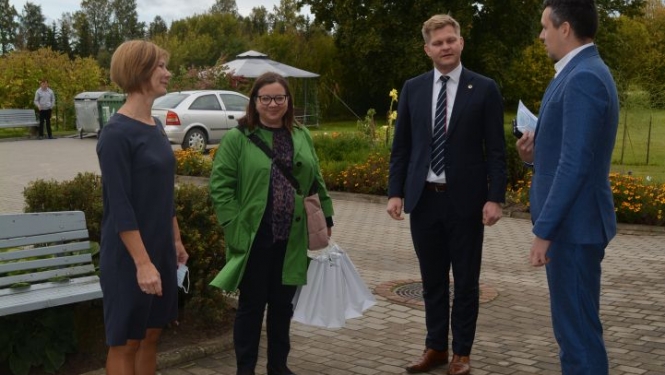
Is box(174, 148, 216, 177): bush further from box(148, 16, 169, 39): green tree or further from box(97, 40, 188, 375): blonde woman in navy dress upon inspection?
box(148, 16, 169, 39): green tree

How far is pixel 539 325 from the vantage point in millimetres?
6480

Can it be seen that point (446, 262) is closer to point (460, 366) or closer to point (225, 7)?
point (460, 366)

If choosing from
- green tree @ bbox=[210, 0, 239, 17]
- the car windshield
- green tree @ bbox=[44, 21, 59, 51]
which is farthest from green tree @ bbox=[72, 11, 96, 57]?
the car windshield

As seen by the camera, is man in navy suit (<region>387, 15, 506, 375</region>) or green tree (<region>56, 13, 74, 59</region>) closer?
man in navy suit (<region>387, 15, 506, 375</region>)

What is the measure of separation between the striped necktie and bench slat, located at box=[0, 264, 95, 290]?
224cm

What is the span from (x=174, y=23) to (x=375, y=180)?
97.7 metres

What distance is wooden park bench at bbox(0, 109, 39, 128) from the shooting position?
27.2 meters

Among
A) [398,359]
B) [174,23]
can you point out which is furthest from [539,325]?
[174,23]

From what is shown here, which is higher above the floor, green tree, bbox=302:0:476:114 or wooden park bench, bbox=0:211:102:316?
green tree, bbox=302:0:476:114

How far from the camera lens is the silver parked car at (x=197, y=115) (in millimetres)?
21344

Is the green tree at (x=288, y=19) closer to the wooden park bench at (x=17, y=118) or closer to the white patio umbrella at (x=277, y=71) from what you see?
the white patio umbrella at (x=277, y=71)

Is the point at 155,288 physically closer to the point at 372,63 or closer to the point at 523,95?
the point at 372,63

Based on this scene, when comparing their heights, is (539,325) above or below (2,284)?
below

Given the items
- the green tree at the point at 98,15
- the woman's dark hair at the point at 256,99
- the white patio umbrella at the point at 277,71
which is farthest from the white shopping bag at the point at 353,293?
the green tree at the point at 98,15
